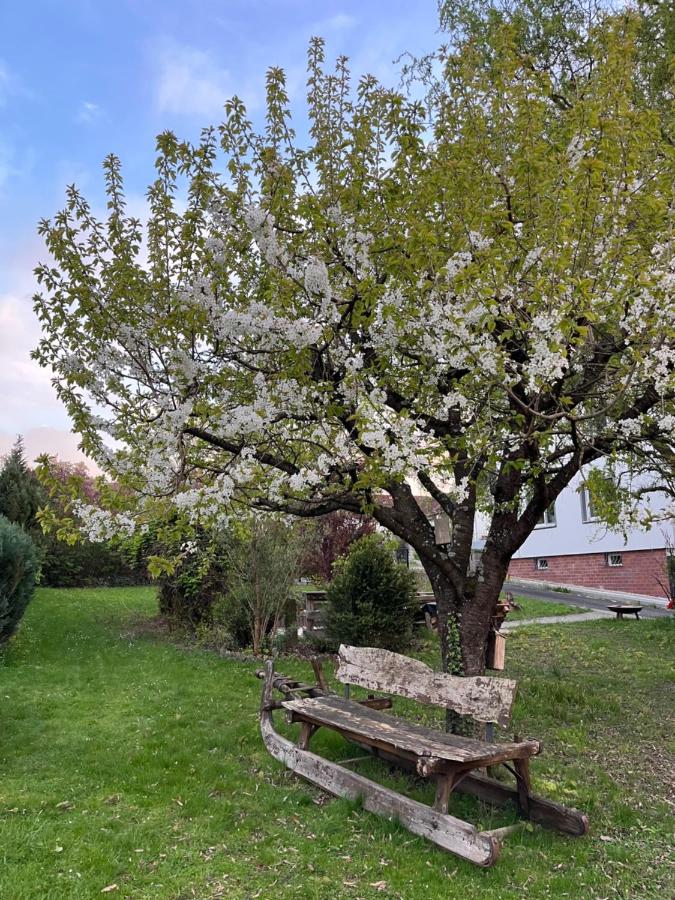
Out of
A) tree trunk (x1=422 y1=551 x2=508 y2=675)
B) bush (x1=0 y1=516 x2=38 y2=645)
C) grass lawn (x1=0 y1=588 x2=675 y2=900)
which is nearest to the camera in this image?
grass lawn (x1=0 y1=588 x2=675 y2=900)

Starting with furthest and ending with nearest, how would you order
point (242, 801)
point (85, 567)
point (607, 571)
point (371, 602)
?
point (607, 571) < point (85, 567) < point (371, 602) < point (242, 801)

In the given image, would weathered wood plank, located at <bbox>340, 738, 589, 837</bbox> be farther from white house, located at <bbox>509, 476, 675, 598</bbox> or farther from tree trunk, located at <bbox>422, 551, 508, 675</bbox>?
white house, located at <bbox>509, 476, 675, 598</bbox>

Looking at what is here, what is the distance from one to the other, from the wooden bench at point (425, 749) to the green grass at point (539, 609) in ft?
33.2

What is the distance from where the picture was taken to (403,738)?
4.40 meters

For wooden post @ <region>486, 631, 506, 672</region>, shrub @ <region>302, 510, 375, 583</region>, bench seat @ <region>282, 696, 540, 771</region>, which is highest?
shrub @ <region>302, 510, 375, 583</region>

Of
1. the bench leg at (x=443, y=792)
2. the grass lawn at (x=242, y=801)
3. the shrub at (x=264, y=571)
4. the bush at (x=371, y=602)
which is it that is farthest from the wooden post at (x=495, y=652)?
the shrub at (x=264, y=571)

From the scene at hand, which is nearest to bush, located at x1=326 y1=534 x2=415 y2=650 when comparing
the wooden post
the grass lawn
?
the grass lawn

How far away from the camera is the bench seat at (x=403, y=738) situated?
3.97 m

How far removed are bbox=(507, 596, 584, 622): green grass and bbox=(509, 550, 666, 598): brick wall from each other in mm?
3009

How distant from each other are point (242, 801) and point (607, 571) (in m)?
17.8

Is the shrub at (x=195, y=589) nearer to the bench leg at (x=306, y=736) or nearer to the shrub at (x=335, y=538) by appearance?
the shrub at (x=335, y=538)

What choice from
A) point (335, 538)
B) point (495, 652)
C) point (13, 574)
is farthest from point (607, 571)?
point (13, 574)

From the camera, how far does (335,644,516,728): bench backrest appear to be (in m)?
4.58

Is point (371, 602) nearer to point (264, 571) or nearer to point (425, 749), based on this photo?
point (264, 571)
